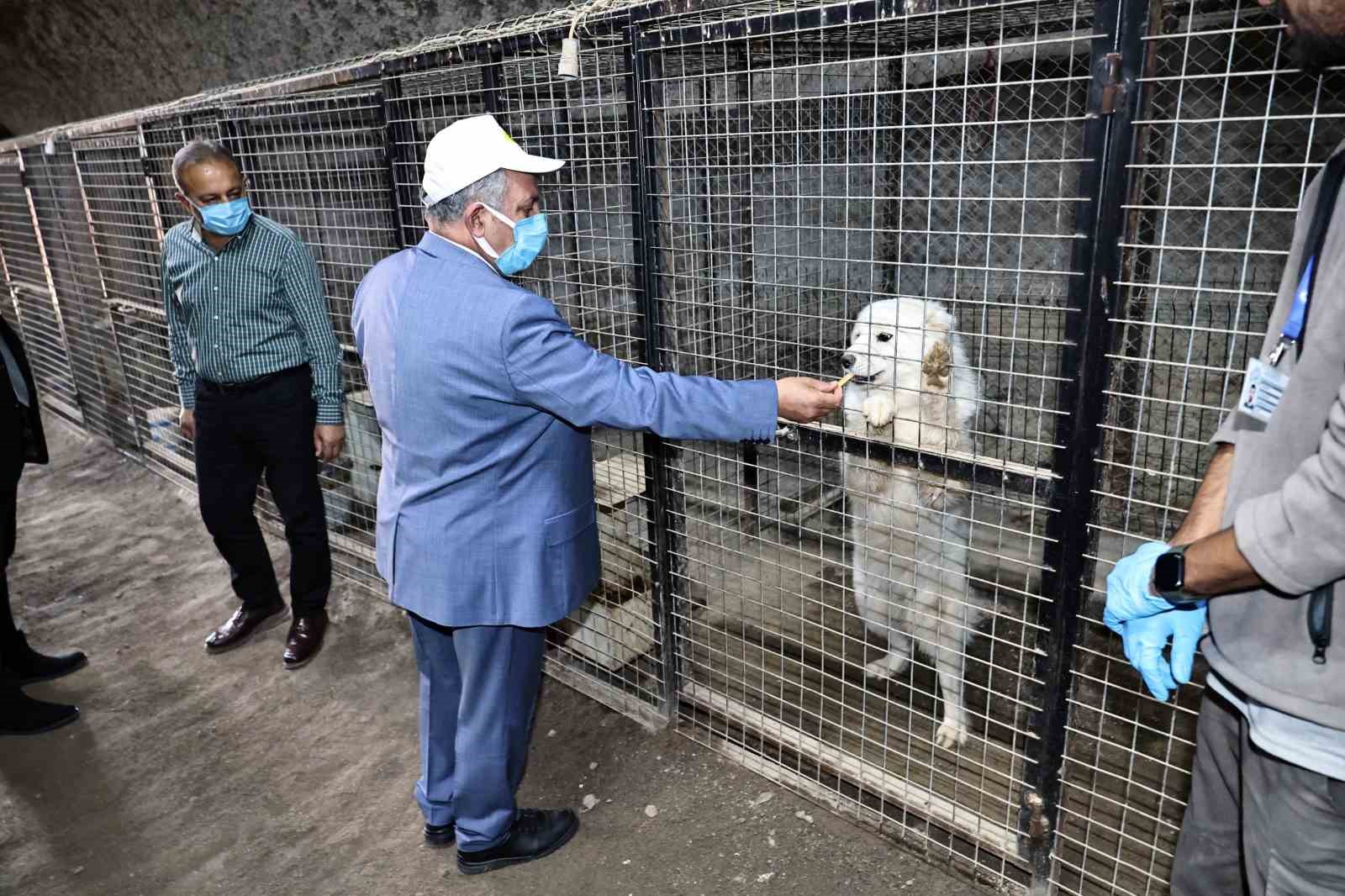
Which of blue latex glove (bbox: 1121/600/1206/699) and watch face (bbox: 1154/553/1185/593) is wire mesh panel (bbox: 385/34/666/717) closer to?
blue latex glove (bbox: 1121/600/1206/699)

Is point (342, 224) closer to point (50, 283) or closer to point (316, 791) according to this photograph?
point (316, 791)

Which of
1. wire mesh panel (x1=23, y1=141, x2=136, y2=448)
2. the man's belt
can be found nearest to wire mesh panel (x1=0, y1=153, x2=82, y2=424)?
wire mesh panel (x1=23, y1=141, x2=136, y2=448)

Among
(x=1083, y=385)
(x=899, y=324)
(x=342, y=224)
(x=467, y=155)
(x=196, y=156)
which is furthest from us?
(x=342, y=224)

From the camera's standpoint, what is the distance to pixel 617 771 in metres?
3.35

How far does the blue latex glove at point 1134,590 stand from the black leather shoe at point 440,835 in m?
2.28

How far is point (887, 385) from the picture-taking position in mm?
2836

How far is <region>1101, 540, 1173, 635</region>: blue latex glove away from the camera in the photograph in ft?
5.45

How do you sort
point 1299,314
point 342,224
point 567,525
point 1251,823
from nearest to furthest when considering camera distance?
point 1299,314
point 1251,823
point 567,525
point 342,224

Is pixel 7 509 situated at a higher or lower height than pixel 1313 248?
lower

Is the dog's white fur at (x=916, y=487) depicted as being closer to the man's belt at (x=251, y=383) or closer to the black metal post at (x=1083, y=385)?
the black metal post at (x=1083, y=385)

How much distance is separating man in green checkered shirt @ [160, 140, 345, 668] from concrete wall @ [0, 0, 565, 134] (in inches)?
88.9

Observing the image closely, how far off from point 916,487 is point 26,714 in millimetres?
3888

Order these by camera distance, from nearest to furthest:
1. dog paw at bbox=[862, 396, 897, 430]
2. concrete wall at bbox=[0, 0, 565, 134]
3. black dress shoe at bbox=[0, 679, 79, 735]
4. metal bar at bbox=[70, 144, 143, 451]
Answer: dog paw at bbox=[862, 396, 897, 430]
black dress shoe at bbox=[0, 679, 79, 735]
concrete wall at bbox=[0, 0, 565, 134]
metal bar at bbox=[70, 144, 143, 451]

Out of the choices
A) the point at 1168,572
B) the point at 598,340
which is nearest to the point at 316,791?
the point at 598,340
